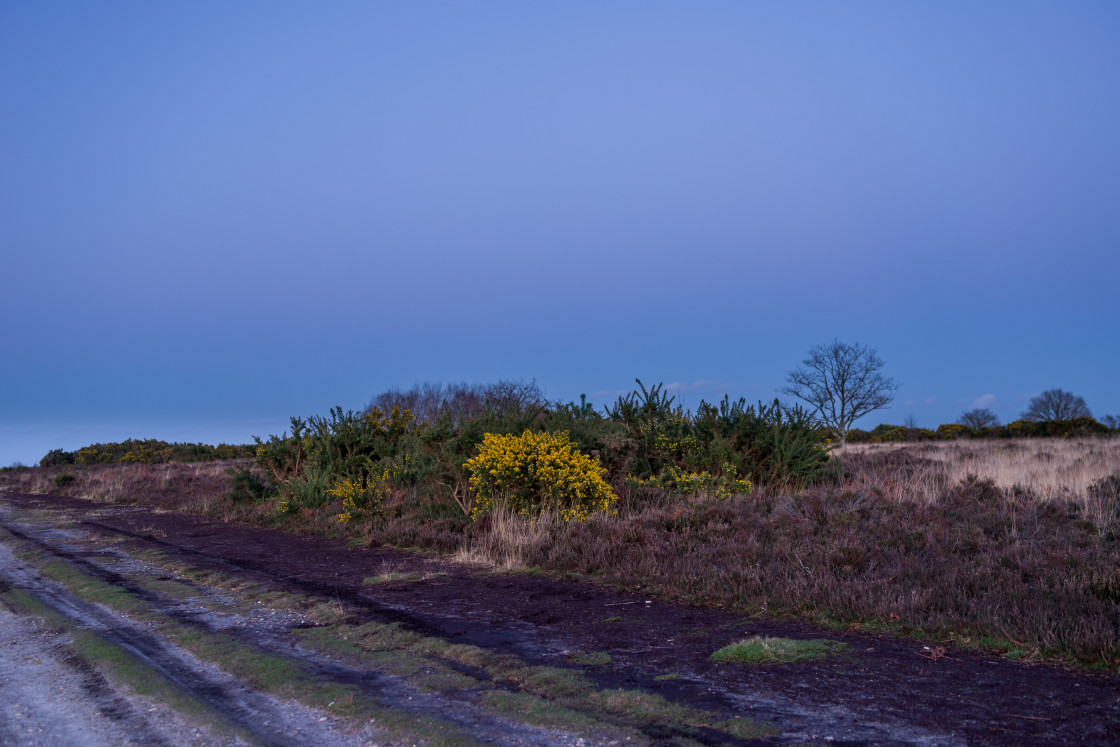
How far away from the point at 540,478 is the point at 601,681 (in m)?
7.75

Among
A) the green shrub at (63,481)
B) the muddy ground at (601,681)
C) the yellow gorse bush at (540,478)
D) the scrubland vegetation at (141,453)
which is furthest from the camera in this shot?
the scrubland vegetation at (141,453)

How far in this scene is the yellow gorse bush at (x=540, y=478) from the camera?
13016mm

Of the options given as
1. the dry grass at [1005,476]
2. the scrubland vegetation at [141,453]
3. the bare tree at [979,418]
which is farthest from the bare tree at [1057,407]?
the scrubland vegetation at [141,453]

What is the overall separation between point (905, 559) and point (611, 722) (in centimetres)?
561

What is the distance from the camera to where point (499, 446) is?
529 inches

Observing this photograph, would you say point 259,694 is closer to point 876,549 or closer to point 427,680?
point 427,680

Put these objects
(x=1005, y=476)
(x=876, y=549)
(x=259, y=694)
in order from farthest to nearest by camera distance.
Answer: (x=1005, y=476), (x=876, y=549), (x=259, y=694)

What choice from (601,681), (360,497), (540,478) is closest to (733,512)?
(540,478)

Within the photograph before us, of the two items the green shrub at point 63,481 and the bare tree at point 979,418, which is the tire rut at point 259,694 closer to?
the green shrub at point 63,481

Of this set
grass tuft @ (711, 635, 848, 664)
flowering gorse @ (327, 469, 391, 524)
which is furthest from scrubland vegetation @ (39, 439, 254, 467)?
grass tuft @ (711, 635, 848, 664)

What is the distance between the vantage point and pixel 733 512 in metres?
11.6

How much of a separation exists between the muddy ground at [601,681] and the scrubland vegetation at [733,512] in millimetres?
678

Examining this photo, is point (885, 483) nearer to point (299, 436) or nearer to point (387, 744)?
point (387, 744)

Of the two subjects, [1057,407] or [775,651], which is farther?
[1057,407]
